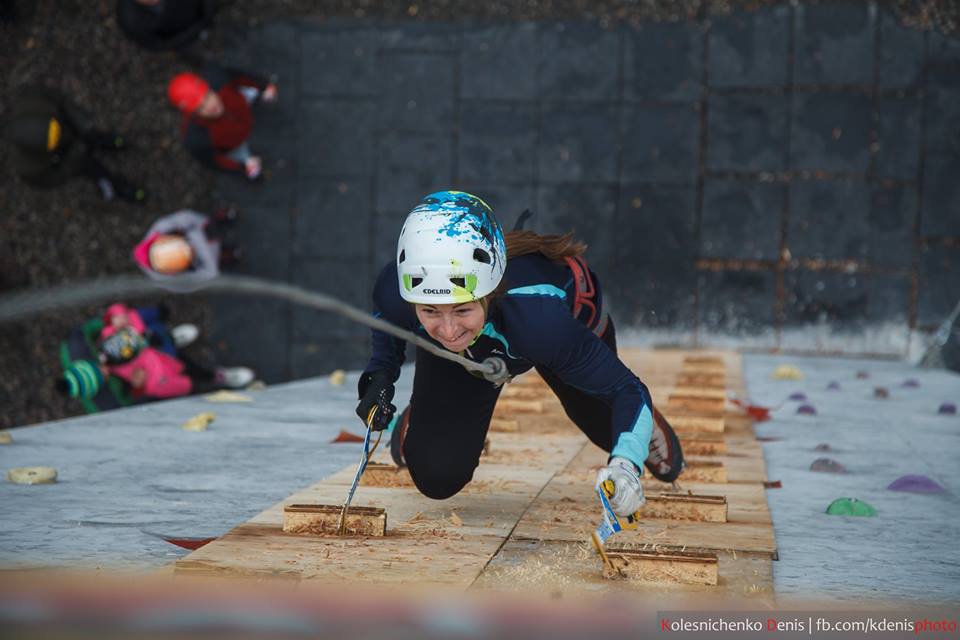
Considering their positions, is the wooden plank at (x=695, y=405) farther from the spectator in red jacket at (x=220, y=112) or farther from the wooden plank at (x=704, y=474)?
the spectator in red jacket at (x=220, y=112)

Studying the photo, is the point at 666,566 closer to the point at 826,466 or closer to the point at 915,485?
the point at 915,485

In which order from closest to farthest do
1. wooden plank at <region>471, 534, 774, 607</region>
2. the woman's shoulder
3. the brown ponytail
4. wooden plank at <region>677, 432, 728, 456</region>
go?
wooden plank at <region>471, 534, 774, 607</region> < the woman's shoulder < the brown ponytail < wooden plank at <region>677, 432, 728, 456</region>

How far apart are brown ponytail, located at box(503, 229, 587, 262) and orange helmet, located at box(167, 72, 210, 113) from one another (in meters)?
5.34

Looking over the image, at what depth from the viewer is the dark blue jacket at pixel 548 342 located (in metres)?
2.79

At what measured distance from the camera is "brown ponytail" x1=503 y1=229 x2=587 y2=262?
10.7ft

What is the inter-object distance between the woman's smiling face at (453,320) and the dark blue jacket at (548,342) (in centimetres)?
9

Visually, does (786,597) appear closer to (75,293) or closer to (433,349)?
(433,349)

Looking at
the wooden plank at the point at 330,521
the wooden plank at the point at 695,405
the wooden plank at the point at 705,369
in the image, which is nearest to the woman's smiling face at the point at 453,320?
the wooden plank at the point at 330,521

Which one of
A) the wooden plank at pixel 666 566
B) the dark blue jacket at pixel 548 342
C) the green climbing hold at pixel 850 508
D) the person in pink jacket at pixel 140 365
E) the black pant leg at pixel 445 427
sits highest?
the dark blue jacket at pixel 548 342

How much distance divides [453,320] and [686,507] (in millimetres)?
992

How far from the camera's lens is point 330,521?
3.05 meters

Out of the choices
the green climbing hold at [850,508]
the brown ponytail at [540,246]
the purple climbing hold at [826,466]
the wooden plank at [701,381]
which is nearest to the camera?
→ the brown ponytail at [540,246]

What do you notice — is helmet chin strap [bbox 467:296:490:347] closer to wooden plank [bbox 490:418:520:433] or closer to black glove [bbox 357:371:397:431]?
black glove [bbox 357:371:397:431]

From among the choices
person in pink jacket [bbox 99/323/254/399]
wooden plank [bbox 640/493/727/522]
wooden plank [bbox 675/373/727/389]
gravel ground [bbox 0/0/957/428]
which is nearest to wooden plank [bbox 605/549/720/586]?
wooden plank [bbox 640/493/727/522]
